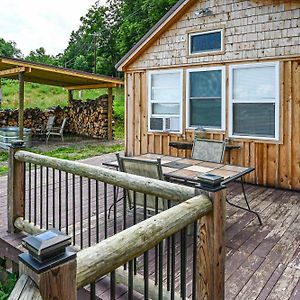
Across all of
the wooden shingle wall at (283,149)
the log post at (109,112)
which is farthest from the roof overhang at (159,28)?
the log post at (109,112)

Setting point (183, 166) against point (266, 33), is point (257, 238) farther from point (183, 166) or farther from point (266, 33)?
point (266, 33)

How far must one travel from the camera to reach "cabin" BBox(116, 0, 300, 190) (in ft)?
17.4

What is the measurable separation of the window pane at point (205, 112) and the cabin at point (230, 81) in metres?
0.02

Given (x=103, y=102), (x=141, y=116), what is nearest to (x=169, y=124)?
(x=141, y=116)

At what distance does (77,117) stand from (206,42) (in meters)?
8.46

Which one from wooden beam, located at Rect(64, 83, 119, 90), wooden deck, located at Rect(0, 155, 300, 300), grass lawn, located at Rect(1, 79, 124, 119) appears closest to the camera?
wooden deck, located at Rect(0, 155, 300, 300)

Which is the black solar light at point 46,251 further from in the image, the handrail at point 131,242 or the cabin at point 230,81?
the cabin at point 230,81

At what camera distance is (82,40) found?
28812mm

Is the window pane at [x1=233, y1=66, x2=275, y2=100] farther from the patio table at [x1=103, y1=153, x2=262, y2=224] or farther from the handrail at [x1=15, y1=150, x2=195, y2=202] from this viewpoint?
the handrail at [x1=15, y1=150, x2=195, y2=202]

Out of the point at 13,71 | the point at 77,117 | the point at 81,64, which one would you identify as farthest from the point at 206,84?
the point at 81,64

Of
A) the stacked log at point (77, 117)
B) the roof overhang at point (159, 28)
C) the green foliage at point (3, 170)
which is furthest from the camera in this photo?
the stacked log at point (77, 117)

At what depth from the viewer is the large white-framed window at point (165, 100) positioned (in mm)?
6652

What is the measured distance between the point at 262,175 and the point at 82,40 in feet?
87.4

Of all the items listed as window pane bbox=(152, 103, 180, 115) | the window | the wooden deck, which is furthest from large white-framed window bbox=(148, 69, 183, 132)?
the wooden deck
